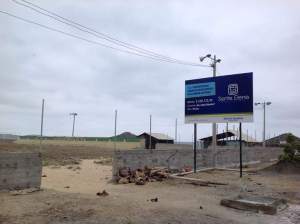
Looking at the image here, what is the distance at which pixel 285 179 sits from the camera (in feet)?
64.5

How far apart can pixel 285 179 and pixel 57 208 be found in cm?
1407

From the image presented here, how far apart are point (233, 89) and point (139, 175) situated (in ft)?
20.2

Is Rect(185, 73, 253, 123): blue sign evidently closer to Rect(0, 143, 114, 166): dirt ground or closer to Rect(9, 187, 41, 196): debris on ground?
Rect(0, 143, 114, 166): dirt ground

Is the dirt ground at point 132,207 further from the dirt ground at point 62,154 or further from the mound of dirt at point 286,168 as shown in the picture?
the dirt ground at point 62,154

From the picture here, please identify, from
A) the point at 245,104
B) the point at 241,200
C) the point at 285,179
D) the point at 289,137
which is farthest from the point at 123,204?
the point at 289,137

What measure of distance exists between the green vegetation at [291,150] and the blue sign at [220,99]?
7806 mm

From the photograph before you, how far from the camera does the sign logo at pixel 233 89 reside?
17.8 meters

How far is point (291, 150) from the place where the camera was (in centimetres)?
2489

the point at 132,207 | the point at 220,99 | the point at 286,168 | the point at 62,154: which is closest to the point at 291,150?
the point at 286,168

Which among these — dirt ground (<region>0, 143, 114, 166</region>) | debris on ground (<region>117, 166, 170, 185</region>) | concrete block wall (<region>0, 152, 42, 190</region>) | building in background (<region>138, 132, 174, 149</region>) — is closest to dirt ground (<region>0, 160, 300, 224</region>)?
concrete block wall (<region>0, 152, 42, 190</region>)

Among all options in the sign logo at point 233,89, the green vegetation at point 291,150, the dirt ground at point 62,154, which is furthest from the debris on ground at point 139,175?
the green vegetation at point 291,150

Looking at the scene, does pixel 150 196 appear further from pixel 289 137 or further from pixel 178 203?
pixel 289 137

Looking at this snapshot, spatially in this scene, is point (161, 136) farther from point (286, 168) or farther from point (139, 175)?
point (139, 175)

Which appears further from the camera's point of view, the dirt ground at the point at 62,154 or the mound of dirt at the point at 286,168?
the dirt ground at the point at 62,154
